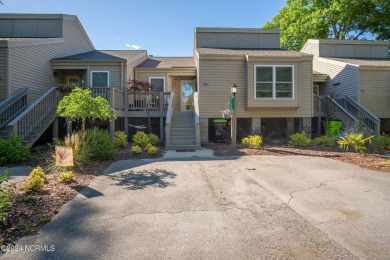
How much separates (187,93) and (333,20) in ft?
55.4

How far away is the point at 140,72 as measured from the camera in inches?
634

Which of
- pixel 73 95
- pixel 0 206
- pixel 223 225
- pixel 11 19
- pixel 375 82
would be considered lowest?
pixel 223 225

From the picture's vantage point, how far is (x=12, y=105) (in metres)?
10.1

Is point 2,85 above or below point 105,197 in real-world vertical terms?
above

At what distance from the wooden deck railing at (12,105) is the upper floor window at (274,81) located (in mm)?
11102

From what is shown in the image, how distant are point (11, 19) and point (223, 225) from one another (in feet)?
61.3

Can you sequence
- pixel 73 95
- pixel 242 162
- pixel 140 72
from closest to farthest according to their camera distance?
pixel 73 95, pixel 242 162, pixel 140 72

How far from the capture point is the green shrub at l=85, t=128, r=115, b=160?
800 centimetres

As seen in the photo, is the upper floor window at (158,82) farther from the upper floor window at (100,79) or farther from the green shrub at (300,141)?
the green shrub at (300,141)

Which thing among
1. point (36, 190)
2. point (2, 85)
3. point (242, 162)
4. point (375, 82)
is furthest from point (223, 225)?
point (375, 82)

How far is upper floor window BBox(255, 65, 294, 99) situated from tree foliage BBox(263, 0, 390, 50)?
564 inches

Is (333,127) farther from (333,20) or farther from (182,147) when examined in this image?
(333,20)

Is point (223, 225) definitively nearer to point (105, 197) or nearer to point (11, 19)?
point (105, 197)

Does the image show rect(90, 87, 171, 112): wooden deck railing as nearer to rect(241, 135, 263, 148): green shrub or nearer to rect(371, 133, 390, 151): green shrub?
rect(241, 135, 263, 148): green shrub
